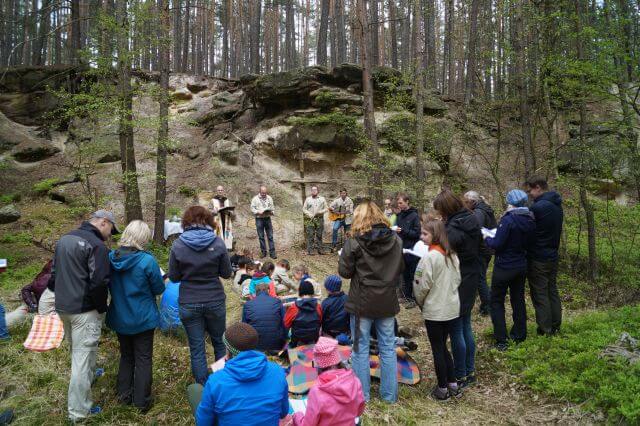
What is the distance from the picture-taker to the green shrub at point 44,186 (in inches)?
517

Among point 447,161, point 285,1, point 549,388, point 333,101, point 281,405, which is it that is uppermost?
point 285,1

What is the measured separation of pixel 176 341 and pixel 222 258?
90.0 inches

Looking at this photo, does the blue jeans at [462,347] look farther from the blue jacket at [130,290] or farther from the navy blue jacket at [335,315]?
the blue jacket at [130,290]

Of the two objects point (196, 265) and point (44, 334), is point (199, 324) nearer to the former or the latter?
point (196, 265)

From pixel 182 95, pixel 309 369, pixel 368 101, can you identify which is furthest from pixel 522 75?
pixel 182 95

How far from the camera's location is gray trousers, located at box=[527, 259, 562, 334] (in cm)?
511

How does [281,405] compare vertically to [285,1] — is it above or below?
below

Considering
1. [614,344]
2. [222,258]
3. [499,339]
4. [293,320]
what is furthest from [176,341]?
[614,344]

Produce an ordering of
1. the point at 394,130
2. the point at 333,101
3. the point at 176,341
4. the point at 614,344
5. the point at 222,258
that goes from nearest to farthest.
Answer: the point at 222,258 → the point at 614,344 → the point at 176,341 → the point at 394,130 → the point at 333,101

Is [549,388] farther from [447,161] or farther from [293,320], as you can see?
[447,161]

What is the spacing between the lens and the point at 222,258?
413cm

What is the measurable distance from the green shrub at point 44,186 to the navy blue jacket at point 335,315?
12.5 m

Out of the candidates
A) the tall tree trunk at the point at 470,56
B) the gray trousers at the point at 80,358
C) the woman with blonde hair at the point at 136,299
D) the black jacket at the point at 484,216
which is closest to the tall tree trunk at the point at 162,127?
the woman with blonde hair at the point at 136,299

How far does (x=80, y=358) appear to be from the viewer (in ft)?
11.6
